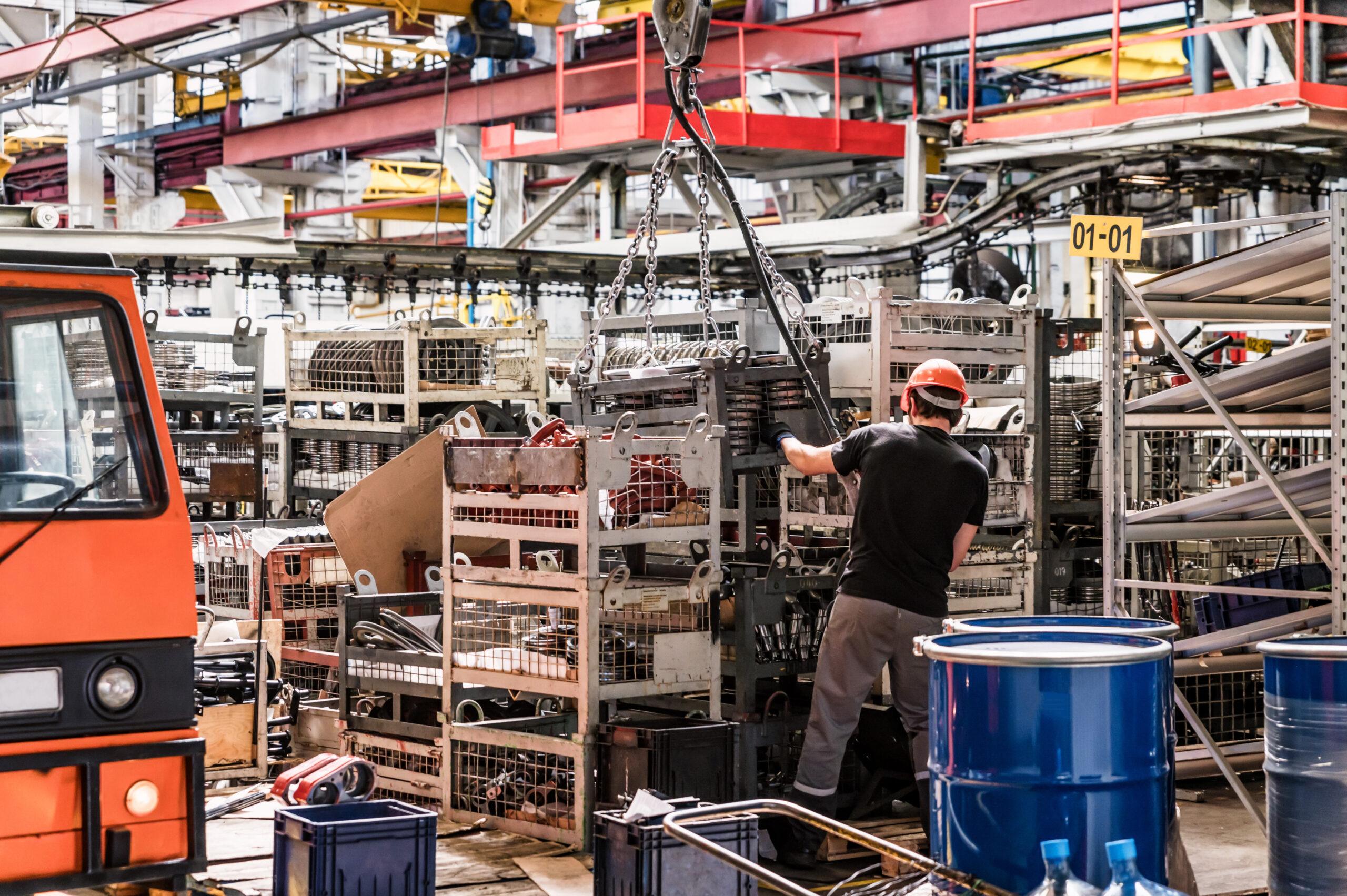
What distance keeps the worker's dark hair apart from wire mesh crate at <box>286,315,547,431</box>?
11.8ft

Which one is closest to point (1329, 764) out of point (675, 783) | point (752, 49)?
point (675, 783)

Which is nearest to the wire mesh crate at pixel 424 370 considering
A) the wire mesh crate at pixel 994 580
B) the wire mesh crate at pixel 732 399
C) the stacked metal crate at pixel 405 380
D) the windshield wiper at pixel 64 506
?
the stacked metal crate at pixel 405 380

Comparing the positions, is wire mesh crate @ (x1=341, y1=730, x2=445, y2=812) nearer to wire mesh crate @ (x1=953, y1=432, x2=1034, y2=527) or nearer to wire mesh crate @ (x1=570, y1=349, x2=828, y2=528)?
wire mesh crate @ (x1=570, y1=349, x2=828, y2=528)

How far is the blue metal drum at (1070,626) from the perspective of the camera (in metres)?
4.02

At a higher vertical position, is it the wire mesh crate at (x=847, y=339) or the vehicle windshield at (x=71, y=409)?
the wire mesh crate at (x=847, y=339)

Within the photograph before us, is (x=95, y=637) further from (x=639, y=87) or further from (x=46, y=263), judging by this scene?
(x=639, y=87)

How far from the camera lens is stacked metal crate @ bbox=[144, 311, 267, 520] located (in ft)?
34.9

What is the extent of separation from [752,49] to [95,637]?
39.9ft

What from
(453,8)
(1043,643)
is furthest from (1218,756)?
(453,8)

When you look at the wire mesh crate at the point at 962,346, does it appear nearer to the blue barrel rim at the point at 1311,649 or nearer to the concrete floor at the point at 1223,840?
the concrete floor at the point at 1223,840

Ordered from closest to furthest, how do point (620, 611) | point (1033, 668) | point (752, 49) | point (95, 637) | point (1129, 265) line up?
point (1033, 668) < point (95, 637) < point (620, 611) < point (1129, 265) < point (752, 49)

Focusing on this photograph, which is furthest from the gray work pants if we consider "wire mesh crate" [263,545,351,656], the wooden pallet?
"wire mesh crate" [263,545,351,656]

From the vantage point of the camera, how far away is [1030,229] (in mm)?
13172

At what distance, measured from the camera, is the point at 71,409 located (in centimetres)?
445
